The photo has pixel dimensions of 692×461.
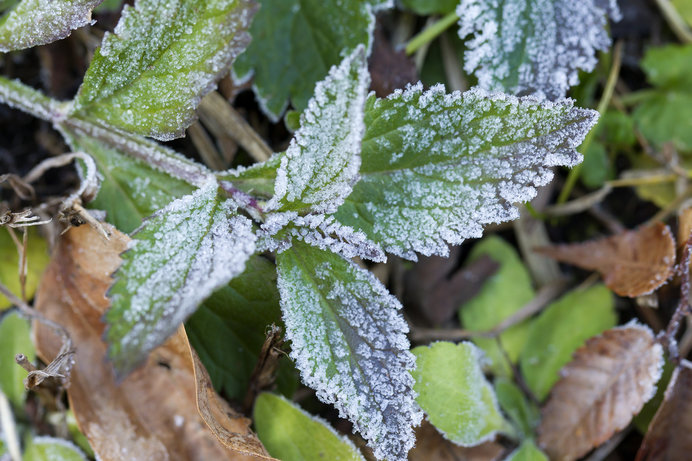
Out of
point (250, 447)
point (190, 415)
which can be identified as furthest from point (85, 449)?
point (250, 447)

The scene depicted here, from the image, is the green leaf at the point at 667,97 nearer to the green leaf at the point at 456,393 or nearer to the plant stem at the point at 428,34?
the plant stem at the point at 428,34

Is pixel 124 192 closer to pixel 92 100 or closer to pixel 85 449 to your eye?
pixel 92 100

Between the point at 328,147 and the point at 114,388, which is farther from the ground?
the point at 328,147

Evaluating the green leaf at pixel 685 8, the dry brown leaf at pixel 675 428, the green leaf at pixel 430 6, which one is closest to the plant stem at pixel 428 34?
the green leaf at pixel 430 6

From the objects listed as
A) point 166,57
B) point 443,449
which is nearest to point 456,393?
point 443,449

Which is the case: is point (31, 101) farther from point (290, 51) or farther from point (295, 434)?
point (295, 434)

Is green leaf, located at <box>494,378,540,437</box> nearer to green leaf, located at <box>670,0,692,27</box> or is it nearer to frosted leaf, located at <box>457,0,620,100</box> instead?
frosted leaf, located at <box>457,0,620,100</box>

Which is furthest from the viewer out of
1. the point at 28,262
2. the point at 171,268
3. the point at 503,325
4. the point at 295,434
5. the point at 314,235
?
the point at 503,325
